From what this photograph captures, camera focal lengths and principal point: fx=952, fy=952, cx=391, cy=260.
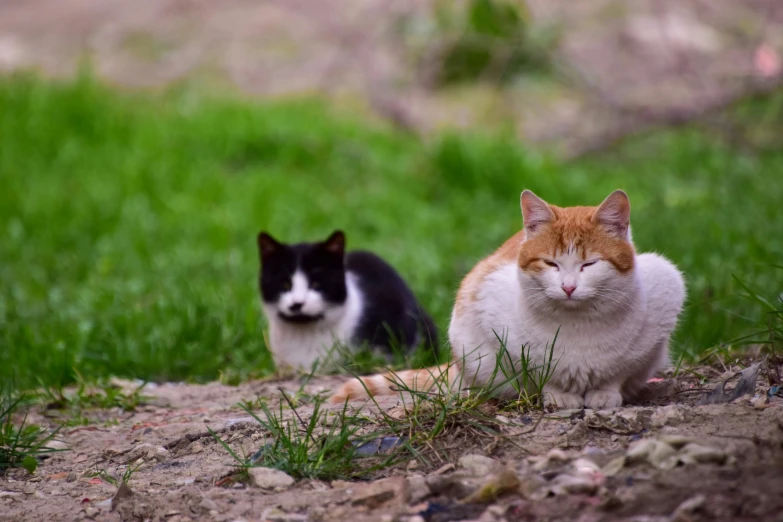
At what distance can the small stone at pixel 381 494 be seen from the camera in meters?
2.53

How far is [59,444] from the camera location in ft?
11.9

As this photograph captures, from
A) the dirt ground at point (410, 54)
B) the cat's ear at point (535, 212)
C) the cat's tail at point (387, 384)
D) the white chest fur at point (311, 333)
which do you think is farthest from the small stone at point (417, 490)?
the dirt ground at point (410, 54)

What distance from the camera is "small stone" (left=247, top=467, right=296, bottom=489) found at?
2725 mm

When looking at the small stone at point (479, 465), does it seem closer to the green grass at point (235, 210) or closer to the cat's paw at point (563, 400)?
the cat's paw at point (563, 400)

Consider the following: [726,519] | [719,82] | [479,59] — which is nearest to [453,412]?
[726,519]

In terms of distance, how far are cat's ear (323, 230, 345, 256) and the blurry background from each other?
2.14 feet

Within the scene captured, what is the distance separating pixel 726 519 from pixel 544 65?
7637 millimetres

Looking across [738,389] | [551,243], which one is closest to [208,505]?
[551,243]

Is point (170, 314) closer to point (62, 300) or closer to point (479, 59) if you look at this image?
point (62, 300)

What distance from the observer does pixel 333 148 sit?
8844 mm

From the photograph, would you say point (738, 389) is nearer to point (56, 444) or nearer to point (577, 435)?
point (577, 435)

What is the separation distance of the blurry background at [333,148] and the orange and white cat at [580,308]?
1228 millimetres

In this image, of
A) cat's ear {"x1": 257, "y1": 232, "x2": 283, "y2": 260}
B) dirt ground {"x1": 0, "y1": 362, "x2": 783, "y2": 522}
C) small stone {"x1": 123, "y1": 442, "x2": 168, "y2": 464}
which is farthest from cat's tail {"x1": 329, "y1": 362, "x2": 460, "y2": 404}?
cat's ear {"x1": 257, "y1": 232, "x2": 283, "y2": 260}

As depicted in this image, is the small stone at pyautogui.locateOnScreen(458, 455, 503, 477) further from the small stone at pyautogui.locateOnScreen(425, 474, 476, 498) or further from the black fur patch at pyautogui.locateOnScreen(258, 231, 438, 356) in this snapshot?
the black fur patch at pyautogui.locateOnScreen(258, 231, 438, 356)
